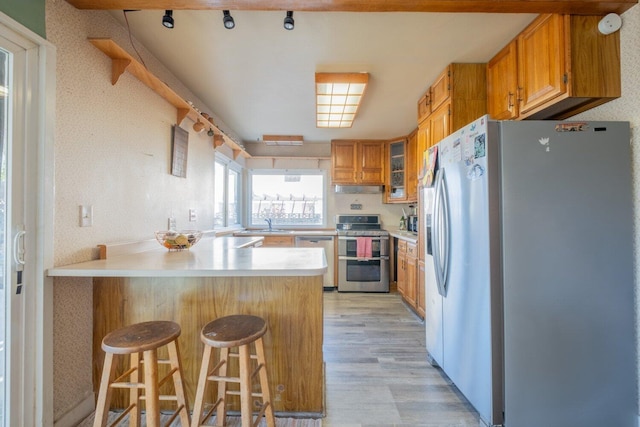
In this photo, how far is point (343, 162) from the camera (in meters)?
4.53

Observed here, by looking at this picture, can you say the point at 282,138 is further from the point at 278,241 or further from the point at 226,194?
the point at 278,241

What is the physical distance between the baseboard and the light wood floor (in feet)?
4.43

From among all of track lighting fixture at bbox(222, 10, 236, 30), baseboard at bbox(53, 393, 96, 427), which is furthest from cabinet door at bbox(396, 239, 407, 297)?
baseboard at bbox(53, 393, 96, 427)

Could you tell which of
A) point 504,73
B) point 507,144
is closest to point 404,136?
point 504,73

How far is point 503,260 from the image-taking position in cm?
146

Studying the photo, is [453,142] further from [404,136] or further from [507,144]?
[404,136]

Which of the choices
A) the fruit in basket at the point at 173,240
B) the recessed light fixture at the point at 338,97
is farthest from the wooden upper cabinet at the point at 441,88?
the fruit in basket at the point at 173,240

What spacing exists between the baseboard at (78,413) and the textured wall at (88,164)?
0.03 metres

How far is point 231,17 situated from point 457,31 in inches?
57.2

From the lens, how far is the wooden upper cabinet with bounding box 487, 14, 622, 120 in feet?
5.14

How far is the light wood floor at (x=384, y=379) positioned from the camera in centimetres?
160

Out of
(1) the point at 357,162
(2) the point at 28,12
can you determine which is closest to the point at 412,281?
(1) the point at 357,162

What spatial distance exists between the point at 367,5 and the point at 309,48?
0.70 meters

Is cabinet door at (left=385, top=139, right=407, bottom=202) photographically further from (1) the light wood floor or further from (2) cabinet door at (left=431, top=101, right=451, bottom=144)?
(1) the light wood floor
